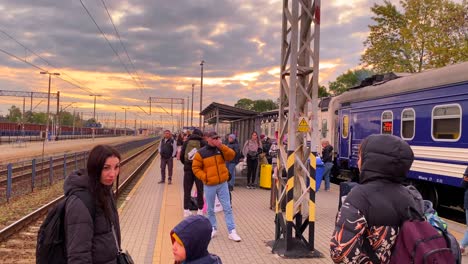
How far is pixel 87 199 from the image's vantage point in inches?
111

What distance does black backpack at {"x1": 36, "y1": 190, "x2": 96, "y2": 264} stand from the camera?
107 inches

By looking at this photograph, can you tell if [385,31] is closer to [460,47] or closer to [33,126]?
[460,47]

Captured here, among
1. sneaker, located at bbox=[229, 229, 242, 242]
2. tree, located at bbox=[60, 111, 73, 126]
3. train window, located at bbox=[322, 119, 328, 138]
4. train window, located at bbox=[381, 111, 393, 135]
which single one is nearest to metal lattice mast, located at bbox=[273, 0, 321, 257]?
sneaker, located at bbox=[229, 229, 242, 242]

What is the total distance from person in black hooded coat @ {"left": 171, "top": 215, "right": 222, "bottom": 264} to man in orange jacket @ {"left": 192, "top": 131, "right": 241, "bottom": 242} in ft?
15.4

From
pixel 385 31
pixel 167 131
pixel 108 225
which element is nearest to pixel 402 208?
pixel 108 225

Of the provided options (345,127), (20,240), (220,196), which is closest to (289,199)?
(220,196)

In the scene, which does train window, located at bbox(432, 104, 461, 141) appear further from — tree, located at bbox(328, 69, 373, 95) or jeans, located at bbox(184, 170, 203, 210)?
tree, located at bbox(328, 69, 373, 95)

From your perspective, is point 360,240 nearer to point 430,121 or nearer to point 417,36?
point 430,121

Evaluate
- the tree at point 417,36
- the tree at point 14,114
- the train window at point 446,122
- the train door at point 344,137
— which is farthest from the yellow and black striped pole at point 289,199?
the tree at point 14,114

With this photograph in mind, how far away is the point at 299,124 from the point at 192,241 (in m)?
4.49

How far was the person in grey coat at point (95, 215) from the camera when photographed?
2723 mm

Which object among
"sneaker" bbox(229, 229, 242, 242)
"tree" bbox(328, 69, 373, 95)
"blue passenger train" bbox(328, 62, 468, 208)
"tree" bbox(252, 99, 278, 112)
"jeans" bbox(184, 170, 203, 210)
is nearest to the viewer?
"sneaker" bbox(229, 229, 242, 242)

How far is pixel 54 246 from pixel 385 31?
27.4 meters

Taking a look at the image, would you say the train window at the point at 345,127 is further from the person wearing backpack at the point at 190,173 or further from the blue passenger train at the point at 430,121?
the person wearing backpack at the point at 190,173
